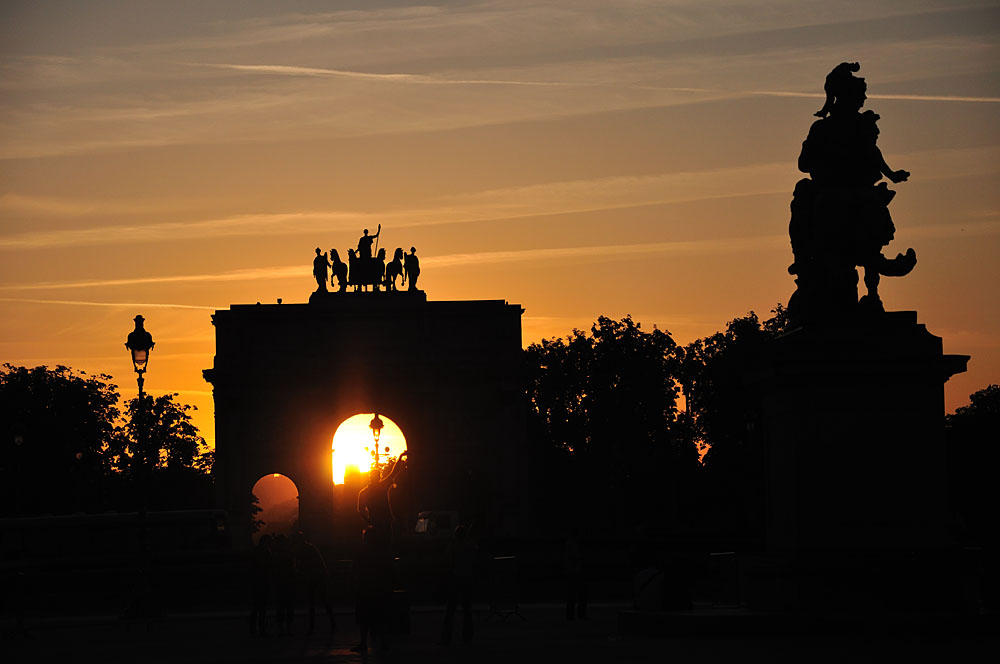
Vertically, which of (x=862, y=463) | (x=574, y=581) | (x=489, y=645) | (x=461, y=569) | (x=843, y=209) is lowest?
(x=489, y=645)

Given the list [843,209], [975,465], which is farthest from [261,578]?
[975,465]

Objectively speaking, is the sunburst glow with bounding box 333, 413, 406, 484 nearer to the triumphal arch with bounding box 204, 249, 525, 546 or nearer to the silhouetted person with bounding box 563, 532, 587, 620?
the triumphal arch with bounding box 204, 249, 525, 546

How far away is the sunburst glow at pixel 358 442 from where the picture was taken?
8112cm

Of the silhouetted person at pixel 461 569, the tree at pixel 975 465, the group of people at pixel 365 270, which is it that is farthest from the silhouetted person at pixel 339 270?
the silhouetted person at pixel 461 569

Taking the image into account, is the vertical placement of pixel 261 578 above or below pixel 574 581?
above

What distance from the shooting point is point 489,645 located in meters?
25.0

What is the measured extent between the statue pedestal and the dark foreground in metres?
Result: 0.75

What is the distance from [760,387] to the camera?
2320 centimetres

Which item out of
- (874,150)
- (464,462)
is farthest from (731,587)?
(464,462)

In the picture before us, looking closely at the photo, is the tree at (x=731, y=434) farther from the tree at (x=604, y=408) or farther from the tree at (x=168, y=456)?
the tree at (x=168, y=456)

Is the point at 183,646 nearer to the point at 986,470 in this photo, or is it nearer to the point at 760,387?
the point at 760,387

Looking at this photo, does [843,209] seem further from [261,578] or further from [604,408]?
[604,408]

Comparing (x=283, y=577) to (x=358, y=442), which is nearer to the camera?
(x=283, y=577)

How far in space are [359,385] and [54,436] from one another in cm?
2676
